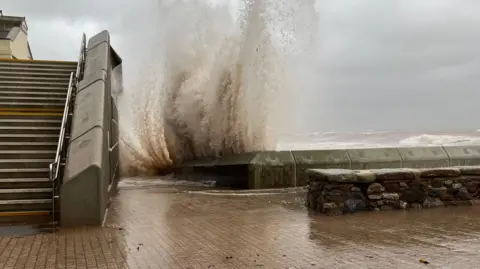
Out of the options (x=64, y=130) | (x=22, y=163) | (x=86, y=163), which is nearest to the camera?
(x=86, y=163)

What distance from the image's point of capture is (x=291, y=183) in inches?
451

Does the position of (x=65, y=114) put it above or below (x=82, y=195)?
above

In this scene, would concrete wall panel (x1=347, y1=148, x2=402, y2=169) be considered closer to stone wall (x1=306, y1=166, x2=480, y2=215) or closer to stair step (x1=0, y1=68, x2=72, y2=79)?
stone wall (x1=306, y1=166, x2=480, y2=215)

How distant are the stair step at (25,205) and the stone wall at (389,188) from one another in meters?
4.38

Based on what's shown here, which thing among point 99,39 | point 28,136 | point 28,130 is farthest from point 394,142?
point 28,136

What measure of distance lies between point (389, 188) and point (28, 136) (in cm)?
664

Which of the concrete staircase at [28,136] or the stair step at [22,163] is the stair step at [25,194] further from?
the stair step at [22,163]

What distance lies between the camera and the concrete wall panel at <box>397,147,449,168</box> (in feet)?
39.4

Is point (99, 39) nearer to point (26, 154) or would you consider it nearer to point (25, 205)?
point (26, 154)

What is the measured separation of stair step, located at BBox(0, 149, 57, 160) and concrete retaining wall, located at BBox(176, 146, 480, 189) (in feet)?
14.8

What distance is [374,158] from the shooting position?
466 inches

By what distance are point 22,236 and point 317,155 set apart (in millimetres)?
7308

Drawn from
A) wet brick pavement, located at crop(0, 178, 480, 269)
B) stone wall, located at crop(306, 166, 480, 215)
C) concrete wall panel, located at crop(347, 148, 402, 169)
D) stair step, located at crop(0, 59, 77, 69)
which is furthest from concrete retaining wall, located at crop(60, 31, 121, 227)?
concrete wall panel, located at crop(347, 148, 402, 169)

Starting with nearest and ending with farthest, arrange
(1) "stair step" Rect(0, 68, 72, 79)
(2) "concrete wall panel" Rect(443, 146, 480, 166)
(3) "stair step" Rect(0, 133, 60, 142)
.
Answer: (3) "stair step" Rect(0, 133, 60, 142)
(1) "stair step" Rect(0, 68, 72, 79)
(2) "concrete wall panel" Rect(443, 146, 480, 166)
